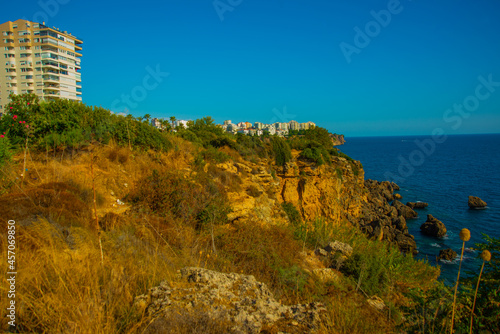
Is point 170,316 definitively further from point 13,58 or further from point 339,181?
point 13,58

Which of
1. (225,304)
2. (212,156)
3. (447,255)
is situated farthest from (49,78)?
(447,255)

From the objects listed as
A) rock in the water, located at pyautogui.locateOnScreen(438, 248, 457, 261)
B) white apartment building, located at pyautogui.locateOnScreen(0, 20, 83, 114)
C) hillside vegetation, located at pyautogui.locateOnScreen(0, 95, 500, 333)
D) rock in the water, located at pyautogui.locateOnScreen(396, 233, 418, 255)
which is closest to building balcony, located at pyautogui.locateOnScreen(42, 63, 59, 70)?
white apartment building, located at pyautogui.locateOnScreen(0, 20, 83, 114)

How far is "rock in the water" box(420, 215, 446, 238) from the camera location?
2516 cm

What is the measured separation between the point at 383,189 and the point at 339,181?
24233mm

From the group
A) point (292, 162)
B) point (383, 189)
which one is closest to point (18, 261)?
point (292, 162)

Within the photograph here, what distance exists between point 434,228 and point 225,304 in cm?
2947

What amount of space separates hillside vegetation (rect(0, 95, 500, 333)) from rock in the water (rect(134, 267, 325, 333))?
12 centimetres

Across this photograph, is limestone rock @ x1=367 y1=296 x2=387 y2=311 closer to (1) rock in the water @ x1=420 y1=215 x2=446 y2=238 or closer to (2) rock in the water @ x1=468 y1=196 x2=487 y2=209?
(1) rock in the water @ x1=420 y1=215 x2=446 y2=238

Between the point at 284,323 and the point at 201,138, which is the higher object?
the point at 201,138

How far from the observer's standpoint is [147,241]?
483cm

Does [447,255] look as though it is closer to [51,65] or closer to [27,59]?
[51,65]

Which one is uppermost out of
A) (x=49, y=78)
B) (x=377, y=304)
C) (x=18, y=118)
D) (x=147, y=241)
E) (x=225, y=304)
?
(x=49, y=78)

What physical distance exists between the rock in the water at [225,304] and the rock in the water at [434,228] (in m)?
28.4

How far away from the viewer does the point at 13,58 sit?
194ft
